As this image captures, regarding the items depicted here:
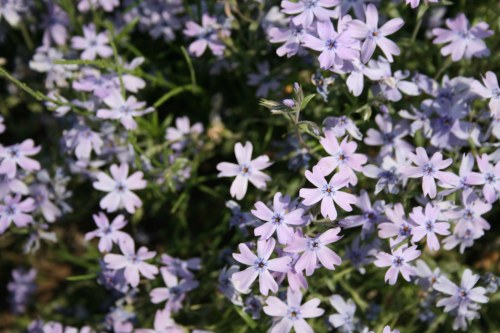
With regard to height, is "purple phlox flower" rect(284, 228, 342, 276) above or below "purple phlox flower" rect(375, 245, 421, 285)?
above

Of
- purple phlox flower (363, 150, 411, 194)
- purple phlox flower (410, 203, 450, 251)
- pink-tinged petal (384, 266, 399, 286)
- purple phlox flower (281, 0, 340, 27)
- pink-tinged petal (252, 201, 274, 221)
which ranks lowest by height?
pink-tinged petal (384, 266, 399, 286)

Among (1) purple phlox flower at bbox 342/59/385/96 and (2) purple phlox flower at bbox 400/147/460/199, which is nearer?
(2) purple phlox flower at bbox 400/147/460/199

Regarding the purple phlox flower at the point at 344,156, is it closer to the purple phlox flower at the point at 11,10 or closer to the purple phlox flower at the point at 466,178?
the purple phlox flower at the point at 466,178

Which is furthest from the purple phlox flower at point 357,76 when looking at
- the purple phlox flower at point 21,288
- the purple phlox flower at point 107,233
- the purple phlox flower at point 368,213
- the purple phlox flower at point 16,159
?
the purple phlox flower at point 21,288

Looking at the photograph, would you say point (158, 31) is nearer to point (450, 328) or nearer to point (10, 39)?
point (10, 39)

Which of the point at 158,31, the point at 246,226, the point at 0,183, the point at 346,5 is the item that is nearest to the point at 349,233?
the point at 246,226

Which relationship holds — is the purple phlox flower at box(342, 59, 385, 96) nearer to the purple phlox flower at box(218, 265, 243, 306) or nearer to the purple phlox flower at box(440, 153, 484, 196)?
the purple phlox flower at box(440, 153, 484, 196)

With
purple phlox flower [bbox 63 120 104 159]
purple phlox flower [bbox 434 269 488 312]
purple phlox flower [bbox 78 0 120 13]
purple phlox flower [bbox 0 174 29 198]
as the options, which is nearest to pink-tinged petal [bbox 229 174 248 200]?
purple phlox flower [bbox 63 120 104 159]
